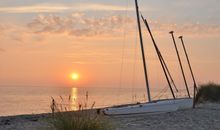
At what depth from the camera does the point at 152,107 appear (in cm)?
2325

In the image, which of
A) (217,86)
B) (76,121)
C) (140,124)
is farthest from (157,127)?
(217,86)

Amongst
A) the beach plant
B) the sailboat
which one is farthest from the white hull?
the beach plant

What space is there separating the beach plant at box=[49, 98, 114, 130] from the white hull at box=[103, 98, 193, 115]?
8.91 metres

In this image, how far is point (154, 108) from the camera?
23328 millimetres

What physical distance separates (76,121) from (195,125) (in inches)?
272

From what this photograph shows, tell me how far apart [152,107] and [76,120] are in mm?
11195

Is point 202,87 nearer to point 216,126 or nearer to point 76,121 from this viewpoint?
point 216,126

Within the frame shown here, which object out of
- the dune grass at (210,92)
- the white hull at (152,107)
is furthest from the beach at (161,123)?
the dune grass at (210,92)

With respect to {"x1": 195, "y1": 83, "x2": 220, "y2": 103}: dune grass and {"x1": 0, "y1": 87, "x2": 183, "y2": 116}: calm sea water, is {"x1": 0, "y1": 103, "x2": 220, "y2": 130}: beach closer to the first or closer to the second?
{"x1": 0, "y1": 87, "x2": 183, "y2": 116}: calm sea water

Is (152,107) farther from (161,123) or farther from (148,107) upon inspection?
(161,123)

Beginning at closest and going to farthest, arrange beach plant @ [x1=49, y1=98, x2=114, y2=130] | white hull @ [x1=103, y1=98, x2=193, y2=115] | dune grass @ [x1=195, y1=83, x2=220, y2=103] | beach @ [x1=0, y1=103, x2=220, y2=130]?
beach plant @ [x1=49, y1=98, x2=114, y2=130] < beach @ [x1=0, y1=103, x2=220, y2=130] < white hull @ [x1=103, y1=98, x2=193, y2=115] < dune grass @ [x1=195, y1=83, x2=220, y2=103]

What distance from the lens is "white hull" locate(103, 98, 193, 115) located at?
22.2 meters

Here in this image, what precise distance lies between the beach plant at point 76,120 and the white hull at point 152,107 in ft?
29.2

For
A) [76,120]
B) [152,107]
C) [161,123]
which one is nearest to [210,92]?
[152,107]
